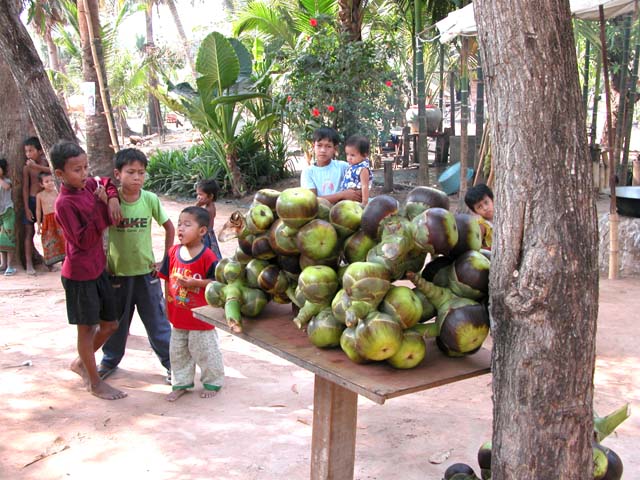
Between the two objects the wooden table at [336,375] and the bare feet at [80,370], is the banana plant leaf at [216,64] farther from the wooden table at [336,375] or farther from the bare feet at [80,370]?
the wooden table at [336,375]

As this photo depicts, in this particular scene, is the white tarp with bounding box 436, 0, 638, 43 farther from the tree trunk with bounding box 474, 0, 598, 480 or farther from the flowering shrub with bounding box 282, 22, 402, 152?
the tree trunk with bounding box 474, 0, 598, 480

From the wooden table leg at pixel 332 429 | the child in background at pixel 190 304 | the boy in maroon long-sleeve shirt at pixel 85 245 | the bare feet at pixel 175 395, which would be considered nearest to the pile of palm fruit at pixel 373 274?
the wooden table leg at pixel 332 429

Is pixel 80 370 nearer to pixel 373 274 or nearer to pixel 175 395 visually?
pixel 175 395

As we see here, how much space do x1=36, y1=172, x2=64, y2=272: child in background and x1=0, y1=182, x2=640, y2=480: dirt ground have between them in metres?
1.74

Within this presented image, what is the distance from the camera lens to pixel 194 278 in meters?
3.87

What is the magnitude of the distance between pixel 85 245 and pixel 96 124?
4.75 m

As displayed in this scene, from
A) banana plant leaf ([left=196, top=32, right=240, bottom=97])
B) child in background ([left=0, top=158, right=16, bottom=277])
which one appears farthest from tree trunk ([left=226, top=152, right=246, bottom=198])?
child in background ([left=0, top=158, right=16, bottom=277])

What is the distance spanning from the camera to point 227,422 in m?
3.78

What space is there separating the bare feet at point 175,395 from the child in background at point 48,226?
3.19 m

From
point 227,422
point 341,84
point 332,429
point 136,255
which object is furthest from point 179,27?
point 332,429

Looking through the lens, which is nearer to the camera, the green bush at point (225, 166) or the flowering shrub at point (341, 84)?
the flowering shrub at point (341, 84)

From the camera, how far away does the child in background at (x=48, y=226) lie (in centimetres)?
680

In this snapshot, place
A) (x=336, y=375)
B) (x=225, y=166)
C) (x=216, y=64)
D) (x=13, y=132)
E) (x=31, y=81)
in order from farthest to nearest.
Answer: (x=225, y=166) < (x=216, y=64) < (x=13, y=132) < (x=31, y=81) < (x=336, y=375)

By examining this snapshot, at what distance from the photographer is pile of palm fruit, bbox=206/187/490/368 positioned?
1.84 metres
